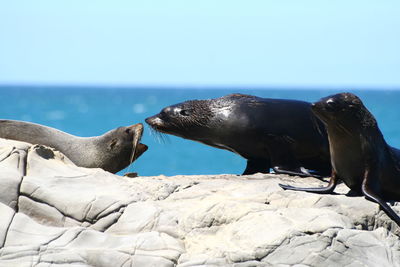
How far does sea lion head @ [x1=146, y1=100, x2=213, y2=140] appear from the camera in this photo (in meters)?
11.1

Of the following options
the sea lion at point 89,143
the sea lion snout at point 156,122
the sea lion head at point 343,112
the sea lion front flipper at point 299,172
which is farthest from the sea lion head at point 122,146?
the sea lion head at point 343,112

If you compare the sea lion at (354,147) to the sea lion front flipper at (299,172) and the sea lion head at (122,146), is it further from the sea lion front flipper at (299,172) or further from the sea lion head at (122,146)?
the sea lion head at (122,146)

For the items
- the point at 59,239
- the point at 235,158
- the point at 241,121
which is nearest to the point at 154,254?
the point at 59,239

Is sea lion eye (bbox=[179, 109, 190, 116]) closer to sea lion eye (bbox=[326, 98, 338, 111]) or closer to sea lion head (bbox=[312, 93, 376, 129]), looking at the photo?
sea lion head (bbox=[312, 93, 376, 129])

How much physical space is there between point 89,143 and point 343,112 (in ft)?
12.7

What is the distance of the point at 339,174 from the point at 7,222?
10.9 feet

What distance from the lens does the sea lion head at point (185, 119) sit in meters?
11.1

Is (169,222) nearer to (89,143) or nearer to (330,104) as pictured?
(330,104)

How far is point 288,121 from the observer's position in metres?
10.6

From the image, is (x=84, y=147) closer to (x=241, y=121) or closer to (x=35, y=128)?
(x=35, y=128)

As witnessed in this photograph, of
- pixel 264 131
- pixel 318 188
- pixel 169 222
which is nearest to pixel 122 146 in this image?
pixel 264 131

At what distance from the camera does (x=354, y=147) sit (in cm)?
859

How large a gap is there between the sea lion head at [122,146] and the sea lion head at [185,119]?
28cm

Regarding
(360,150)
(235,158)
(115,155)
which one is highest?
(360,150)
